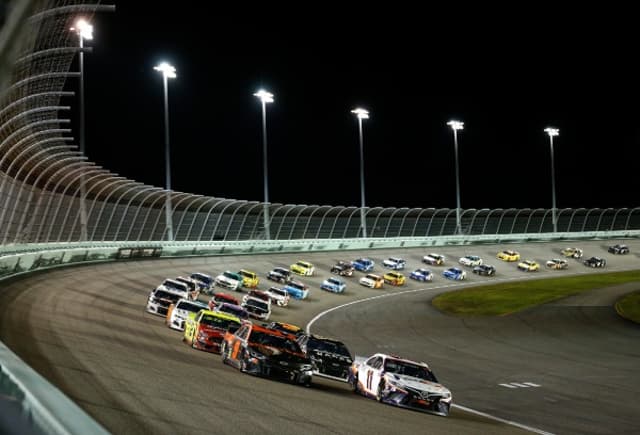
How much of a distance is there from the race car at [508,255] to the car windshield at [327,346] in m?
57.8

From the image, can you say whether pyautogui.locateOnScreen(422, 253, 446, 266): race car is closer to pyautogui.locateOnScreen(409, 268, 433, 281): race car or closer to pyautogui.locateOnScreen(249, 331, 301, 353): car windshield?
pyautogui.locateOnScreen(409, 268, 433, 281): race car

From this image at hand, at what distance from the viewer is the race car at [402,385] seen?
1567 centimetres

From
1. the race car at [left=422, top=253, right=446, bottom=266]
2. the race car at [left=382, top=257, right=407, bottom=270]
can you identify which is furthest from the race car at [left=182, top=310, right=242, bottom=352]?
the race car at [left=422, top=253, right=446, bottom=266]

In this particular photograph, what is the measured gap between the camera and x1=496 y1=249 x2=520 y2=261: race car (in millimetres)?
76438

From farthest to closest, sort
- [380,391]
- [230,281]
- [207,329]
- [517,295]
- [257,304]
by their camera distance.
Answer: [517,295]
[230,281]
[257,304]
[207,329]
[380,391]

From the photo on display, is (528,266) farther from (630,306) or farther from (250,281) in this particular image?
(250,281)

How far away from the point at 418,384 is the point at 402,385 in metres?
0.34

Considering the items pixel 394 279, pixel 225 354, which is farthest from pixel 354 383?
pixel 394 279

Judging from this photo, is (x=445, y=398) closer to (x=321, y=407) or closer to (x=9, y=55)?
(x=321, y=407)

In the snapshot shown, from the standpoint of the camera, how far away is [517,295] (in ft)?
161

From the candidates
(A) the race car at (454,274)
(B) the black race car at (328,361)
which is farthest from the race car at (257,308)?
(A) the race car at (454,274)

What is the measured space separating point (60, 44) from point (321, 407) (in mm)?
19989

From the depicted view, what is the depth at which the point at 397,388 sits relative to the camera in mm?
16109

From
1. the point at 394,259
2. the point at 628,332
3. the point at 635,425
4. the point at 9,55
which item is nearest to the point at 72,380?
the point at 9,55
